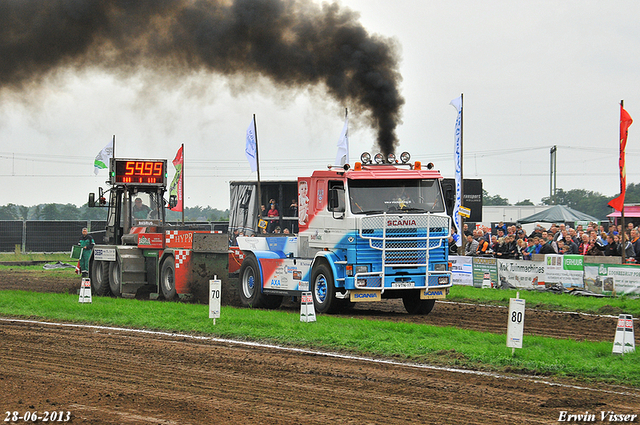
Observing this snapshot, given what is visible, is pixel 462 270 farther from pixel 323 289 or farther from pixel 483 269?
pixel 323 289

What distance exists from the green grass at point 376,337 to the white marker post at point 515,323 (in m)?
0.19

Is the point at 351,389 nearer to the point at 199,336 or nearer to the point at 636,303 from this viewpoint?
the point at 199,336

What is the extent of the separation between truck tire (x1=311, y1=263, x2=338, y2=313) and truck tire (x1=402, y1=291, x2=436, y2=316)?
190 cm

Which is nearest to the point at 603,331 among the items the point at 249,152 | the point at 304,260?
the point at 304,260

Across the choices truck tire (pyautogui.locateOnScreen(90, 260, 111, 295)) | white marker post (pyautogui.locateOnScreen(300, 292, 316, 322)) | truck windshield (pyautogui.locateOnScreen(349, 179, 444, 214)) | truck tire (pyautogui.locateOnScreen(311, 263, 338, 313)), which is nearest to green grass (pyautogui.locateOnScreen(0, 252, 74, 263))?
truck tire (pyautogui.locateOnScreen(90, 260, 111, 295))

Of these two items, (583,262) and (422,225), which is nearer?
(422,225)

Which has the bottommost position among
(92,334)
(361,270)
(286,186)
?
(92,334)

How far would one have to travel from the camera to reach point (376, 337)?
13.4m

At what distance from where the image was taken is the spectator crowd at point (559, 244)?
2277cm

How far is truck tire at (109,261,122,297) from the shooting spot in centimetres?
2278

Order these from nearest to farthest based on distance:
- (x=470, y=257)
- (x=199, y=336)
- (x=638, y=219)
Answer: (x=199, y=336) → (x=470, y=257) → (x=638, y=219)

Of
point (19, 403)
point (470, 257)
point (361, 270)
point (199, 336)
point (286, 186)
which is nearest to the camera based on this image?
point (19, 403)

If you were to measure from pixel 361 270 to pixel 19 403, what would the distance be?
360 inches

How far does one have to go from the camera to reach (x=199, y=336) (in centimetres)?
1443
